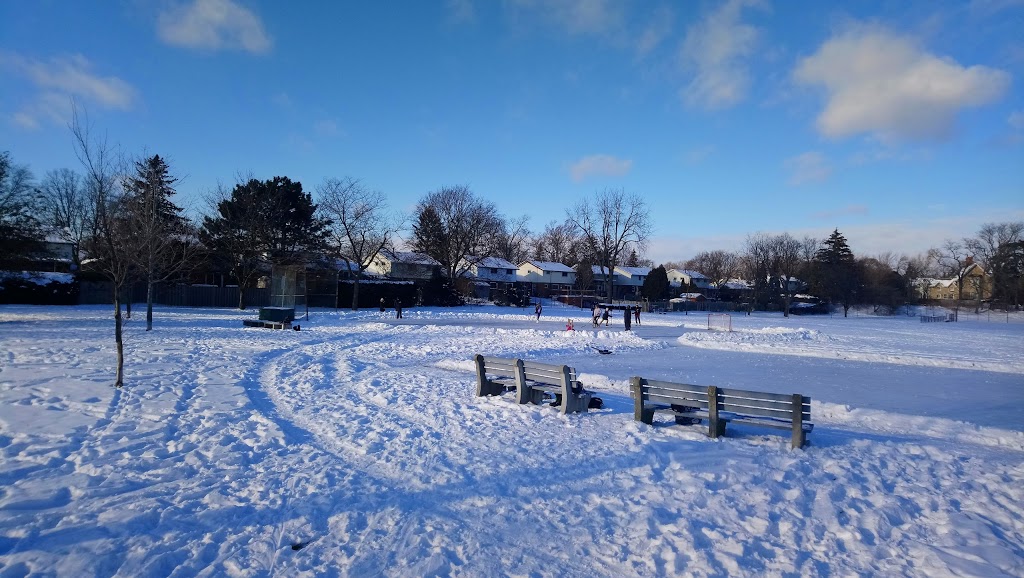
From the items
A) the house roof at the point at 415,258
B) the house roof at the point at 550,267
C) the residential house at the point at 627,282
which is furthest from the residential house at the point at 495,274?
the residential house at the point at 627,282

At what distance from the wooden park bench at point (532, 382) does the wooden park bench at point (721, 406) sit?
1064mm

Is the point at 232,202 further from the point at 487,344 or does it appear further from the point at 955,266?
the point at 955,266

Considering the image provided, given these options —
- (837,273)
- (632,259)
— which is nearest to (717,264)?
(632,259)

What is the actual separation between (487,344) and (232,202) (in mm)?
27257

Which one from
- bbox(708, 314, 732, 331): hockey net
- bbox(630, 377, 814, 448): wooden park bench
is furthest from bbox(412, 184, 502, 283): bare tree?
bbox(630, 377, 814, 448): wooden park bench

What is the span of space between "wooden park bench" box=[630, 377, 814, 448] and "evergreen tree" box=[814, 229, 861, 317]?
68.9 m

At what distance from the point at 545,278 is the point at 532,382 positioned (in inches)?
2959

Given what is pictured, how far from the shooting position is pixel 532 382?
1031 centimetres

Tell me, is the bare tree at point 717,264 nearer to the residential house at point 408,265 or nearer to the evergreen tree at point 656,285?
the evergreen tree at point 656,285

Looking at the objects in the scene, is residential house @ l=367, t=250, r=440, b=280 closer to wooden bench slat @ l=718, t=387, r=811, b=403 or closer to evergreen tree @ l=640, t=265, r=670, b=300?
evergreen tree @ l=640, t=265, r=670, b=300

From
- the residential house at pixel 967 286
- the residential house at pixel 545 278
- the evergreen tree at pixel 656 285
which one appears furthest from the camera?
the residential house at pixel 967 286

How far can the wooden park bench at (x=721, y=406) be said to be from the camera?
764cm

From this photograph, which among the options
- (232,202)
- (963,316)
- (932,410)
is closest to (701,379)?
(932,410)

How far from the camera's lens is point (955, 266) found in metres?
86.1
